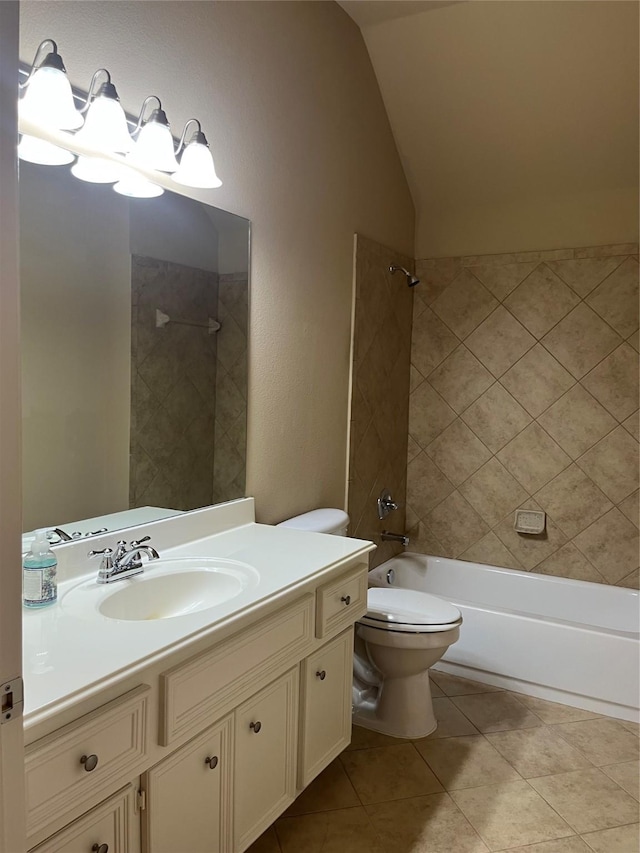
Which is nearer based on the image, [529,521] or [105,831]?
[105,831]

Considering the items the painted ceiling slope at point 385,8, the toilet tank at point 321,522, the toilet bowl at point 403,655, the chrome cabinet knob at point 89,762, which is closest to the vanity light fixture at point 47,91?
the chrome cabinet knob at point 89,762

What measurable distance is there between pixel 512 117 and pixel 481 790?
2757 mm

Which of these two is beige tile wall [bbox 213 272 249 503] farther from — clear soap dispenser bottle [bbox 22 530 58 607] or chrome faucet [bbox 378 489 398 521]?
chrome faucet [bbox 378 489 398 521]

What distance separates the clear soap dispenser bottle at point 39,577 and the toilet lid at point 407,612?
126 cm

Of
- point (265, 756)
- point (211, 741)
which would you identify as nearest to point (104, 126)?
point (211, 741)

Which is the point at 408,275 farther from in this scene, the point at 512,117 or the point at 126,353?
the point at 126,353

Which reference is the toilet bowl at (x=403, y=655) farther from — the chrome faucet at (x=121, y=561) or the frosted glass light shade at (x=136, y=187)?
the frosted glass light shade at (x=136, y=187)

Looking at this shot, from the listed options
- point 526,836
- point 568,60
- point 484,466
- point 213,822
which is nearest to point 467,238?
point 568,60

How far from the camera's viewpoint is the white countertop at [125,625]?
43.0 inches

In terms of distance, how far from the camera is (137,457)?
1907 mm

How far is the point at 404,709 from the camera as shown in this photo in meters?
2.47

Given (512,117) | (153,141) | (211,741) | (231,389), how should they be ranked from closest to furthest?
(211,741), (153,141), (231,389), (512,117)

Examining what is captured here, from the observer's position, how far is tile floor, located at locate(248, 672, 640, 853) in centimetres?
191

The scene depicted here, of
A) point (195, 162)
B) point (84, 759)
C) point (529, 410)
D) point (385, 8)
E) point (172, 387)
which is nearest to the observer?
point (84, 759)
